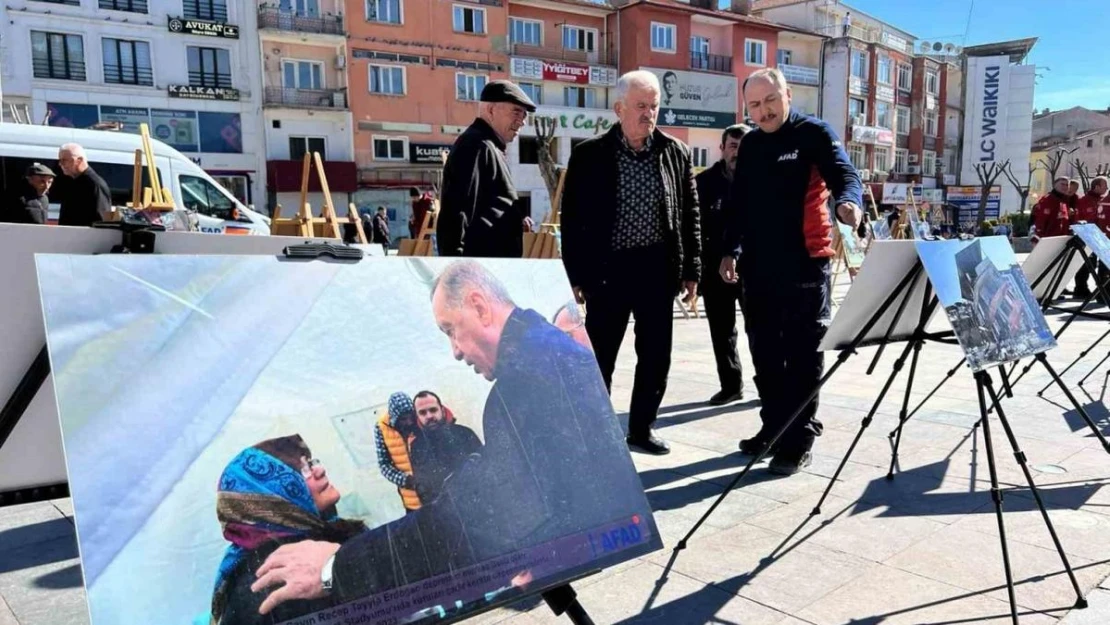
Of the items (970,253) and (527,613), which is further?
(970,253)

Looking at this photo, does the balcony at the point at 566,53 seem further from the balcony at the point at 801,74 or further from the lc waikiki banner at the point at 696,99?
the balcony at the point at 801,74

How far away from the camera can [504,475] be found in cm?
166

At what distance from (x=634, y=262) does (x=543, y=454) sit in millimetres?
2270

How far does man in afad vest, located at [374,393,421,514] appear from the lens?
152cm

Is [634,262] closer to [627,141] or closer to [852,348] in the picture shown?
[627,141]

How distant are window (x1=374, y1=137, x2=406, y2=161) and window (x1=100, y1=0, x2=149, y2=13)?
9.27 meters

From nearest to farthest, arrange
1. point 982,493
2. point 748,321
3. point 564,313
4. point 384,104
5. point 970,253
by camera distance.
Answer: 1. point 564,313
2. point 970,253
3. point 982,493
4. point 748,321
5. point 384,104

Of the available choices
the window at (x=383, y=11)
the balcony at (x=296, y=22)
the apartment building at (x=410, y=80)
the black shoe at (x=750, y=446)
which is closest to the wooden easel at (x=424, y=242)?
the black shoe at (x=750, y=446)

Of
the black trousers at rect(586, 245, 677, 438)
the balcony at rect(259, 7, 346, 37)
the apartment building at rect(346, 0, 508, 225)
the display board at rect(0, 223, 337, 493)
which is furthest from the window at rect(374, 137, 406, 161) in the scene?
the display board at rect(0, 223, 337, 493)

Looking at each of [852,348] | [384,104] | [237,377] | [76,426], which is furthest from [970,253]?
[384,104]

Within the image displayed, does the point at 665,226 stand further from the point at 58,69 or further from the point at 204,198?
the point at 58,69

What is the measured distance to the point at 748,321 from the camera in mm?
4102

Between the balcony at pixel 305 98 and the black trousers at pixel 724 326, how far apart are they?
27.7m

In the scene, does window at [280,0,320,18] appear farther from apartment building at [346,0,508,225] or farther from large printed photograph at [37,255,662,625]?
large printed photograph at [37,255,662,625]
